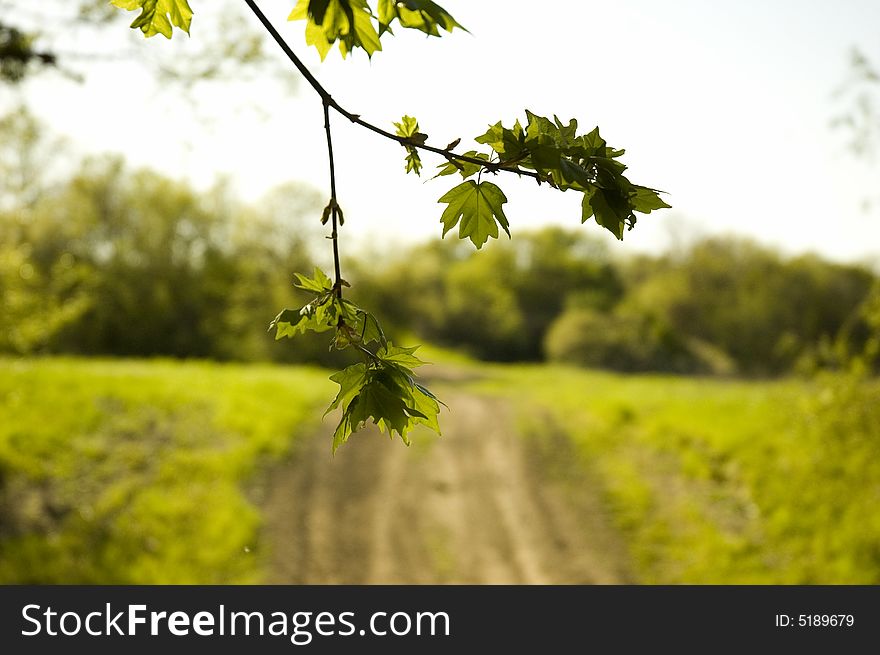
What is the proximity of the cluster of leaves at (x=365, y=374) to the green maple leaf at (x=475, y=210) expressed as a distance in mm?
221

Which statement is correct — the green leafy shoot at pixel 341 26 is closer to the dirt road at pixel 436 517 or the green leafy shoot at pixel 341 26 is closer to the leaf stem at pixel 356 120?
the leaf stem at pixel 356 120

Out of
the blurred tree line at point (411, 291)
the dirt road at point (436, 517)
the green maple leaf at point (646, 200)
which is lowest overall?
the dirt road at point (436, 517)

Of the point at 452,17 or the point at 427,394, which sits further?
the point at 427,394

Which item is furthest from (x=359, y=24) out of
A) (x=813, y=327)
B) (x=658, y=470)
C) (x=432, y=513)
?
(x=813, y=327)

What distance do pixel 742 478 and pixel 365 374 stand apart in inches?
461

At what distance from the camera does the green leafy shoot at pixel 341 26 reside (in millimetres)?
1059

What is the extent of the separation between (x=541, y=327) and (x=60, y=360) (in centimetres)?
1474

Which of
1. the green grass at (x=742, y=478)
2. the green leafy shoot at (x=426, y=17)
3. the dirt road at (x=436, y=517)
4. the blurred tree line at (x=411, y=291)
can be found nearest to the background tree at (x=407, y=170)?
the green leafy shoot at (x=426, y=17)

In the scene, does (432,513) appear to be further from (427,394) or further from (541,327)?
(541,327)

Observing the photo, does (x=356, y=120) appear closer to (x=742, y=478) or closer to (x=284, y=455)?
(x=284, y=455)

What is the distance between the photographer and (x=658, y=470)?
1224 cm

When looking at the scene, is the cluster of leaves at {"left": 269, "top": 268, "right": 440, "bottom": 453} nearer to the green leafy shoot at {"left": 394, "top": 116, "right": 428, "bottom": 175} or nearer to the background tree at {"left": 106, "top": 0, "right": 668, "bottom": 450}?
the background tree at {"left": 106, "top": 0, "right": 668, "bottom": 450}

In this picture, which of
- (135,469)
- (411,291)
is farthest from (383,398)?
(411,291)

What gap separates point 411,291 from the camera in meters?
24.2
